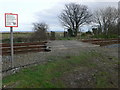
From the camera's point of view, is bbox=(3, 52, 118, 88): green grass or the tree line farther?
the tree line

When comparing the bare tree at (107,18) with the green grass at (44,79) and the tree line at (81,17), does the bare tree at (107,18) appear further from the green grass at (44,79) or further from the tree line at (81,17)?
the green grass at (44,79)

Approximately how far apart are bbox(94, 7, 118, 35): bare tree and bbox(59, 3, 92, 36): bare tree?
483 centimetres

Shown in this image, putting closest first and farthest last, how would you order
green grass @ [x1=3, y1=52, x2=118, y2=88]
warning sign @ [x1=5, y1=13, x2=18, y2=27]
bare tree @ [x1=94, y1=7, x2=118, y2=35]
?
green grass @ [x1=3, y1=52, x2=118, y2=88] < warning sign @ [x1=5, y1=13, x2=18, y2=27] < bare tree @ [x1=94, y1=7, x2=118, y2=35]

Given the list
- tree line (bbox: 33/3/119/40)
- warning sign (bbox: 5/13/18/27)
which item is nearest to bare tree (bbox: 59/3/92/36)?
tree line (bbox: 33/3/119/40)

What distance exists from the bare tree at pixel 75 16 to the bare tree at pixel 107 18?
4834 millimetres

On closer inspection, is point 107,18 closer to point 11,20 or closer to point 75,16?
point 75,16

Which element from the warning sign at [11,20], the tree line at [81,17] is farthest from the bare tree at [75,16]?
the warning sign at [11,20]

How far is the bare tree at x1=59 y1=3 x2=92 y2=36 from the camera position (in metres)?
42.4

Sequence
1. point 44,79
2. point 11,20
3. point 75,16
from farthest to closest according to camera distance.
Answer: point 75,16 < point 11,20 < point 44,79

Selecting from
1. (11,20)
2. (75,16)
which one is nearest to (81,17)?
(75,16)

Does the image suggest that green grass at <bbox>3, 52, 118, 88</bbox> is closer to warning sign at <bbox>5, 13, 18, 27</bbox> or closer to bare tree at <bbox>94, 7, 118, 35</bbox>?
warning sign at <bbox>5, 13, 18, 27</bbox>

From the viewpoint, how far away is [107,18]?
4269 cm

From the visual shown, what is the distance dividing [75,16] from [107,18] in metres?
10.6

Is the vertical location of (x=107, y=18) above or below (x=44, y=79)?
above
